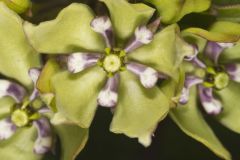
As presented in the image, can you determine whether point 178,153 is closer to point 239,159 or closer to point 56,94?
point 239,159

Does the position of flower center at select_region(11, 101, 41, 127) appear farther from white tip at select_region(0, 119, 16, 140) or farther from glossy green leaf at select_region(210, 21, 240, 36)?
glossy green leaf at select_region(210, 21, 240, 36)

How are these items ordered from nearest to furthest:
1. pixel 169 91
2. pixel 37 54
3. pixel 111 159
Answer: pixel 169 91 < pixel 37 54 < pixel 111 159

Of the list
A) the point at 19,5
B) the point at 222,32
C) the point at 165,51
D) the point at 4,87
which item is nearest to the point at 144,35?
the point at 165,51

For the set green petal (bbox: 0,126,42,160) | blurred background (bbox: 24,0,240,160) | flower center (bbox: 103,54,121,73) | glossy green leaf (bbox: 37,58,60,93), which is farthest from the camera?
blurred background (bbox: 24,0,240,160)

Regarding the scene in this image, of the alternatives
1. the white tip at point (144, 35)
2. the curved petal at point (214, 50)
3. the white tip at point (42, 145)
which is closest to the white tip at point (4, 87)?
the white tip at point (42, 145)

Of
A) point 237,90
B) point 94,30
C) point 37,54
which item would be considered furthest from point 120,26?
point 237,90

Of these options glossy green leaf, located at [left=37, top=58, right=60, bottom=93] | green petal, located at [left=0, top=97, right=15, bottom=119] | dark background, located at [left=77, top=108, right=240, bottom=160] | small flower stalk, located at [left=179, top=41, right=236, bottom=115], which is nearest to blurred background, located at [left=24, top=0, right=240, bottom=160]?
dark background, located at [left=77, top=108, right=240, bottom=160]

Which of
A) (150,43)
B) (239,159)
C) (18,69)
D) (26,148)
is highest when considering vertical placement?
(150,43)

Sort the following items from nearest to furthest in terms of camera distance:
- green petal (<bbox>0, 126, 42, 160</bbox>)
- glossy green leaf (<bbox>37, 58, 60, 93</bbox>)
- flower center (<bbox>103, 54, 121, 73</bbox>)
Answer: glossy green leaf (<bbox>37, 58, 60, 93</bbox>) → flower center (<bbox>103, 54, 121, 73</bbox>) → green petal (<bbox>0, 126, 42, 160</bbox>)
